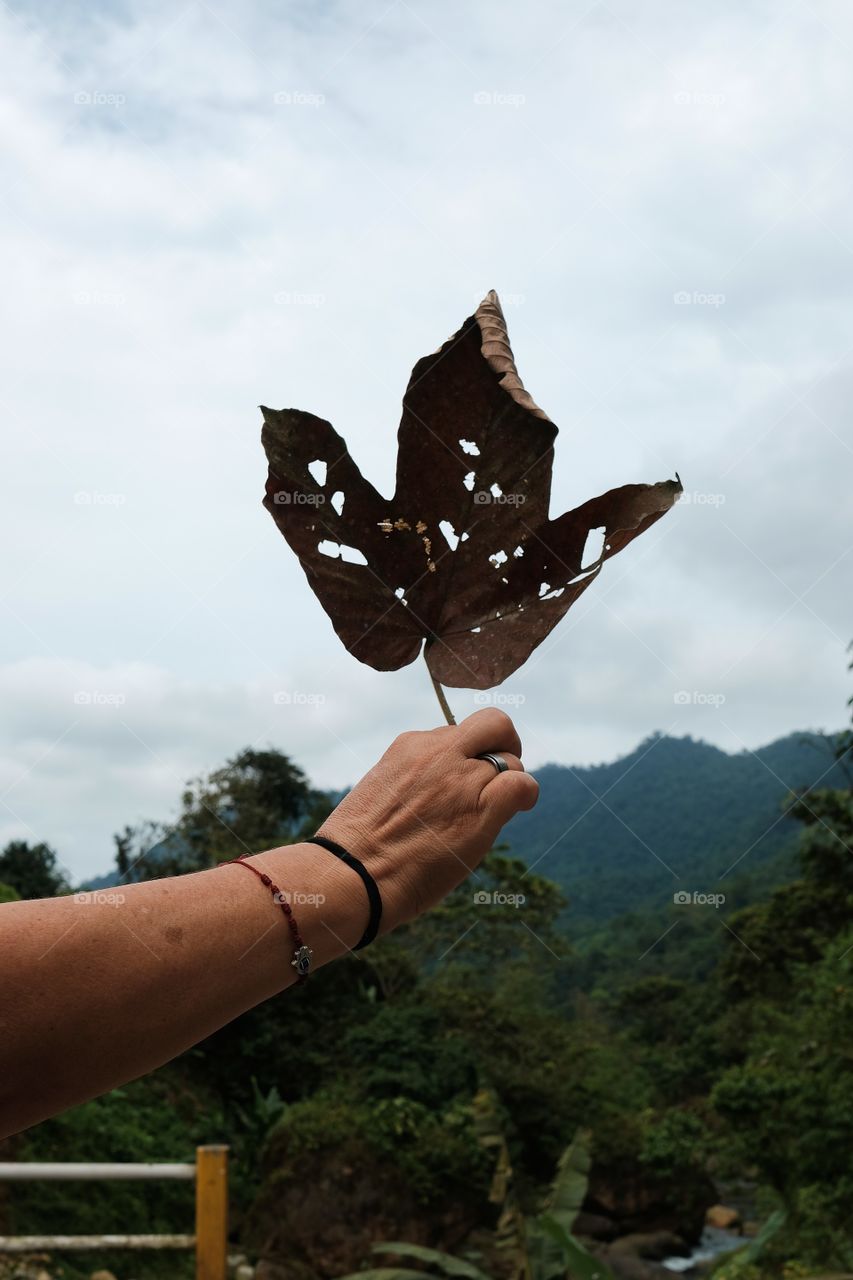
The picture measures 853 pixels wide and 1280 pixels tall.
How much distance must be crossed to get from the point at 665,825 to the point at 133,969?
40424 millimetres

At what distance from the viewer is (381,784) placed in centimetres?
135

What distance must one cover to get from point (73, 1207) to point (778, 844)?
2645 cm

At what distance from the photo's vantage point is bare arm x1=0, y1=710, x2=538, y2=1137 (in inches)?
40.7

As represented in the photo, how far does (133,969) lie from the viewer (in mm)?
1074

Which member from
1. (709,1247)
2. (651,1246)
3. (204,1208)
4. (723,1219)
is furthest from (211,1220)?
(723,1219)

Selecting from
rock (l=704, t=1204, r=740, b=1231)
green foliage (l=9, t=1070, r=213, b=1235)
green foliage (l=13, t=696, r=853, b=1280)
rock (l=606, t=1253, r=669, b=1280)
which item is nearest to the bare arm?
green foliage (l=13, t=696, r=853, b=1280)

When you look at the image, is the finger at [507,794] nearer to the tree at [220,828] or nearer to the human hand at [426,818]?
the human hand at [426,818]

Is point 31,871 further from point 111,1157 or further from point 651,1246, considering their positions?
point 651,1246

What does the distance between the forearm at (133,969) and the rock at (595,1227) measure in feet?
39.1

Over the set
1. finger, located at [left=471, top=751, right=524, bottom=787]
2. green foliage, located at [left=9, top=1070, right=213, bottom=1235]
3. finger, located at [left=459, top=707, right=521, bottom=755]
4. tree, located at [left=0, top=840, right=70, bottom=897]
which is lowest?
green foliage, located at [left=9, top=1070, right=213, bottom=1235]

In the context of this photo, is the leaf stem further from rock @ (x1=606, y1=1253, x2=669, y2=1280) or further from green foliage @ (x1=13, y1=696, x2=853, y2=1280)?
rock @ (x1=606, y1=1253, x2=669, y2=1280)

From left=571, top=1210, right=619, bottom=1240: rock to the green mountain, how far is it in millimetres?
15671

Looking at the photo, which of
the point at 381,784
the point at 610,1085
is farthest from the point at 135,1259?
the point at 381,784

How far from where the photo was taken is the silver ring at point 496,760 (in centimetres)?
136
